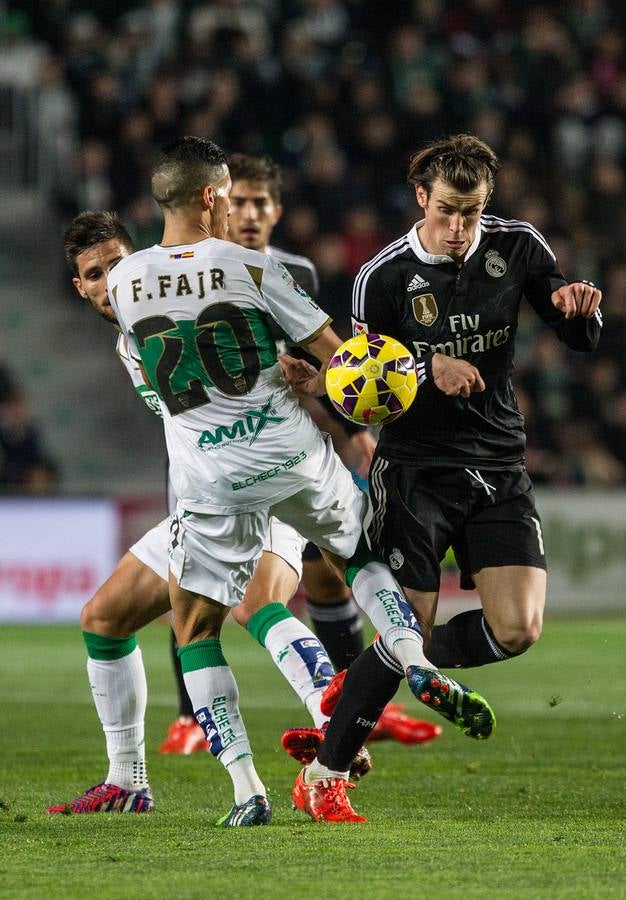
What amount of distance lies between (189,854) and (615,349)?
10523 mm

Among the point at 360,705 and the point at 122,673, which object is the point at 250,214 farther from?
the point at 360,705

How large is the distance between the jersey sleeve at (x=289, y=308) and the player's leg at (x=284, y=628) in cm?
71

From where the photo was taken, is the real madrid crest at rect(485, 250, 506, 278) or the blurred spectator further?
the blurred spectator

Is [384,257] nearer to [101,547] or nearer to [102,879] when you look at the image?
[102,879]

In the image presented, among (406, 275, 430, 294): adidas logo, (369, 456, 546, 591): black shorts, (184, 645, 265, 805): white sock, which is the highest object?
(406, 275, 430, 294): adidas logo

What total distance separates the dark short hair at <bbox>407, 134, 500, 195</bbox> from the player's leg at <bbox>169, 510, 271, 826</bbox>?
1268 mm

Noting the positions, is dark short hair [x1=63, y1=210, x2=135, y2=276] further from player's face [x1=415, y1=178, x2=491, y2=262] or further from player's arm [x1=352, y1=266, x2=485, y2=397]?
player's face [x1=415, y1=178, x2=491, y2=262]

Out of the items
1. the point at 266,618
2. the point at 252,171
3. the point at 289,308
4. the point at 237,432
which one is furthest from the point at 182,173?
the point at 252,171

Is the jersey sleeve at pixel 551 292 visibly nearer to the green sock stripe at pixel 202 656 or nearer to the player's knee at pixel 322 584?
the green sock stripe at pixel 202 656

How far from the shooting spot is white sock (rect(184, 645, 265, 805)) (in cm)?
473

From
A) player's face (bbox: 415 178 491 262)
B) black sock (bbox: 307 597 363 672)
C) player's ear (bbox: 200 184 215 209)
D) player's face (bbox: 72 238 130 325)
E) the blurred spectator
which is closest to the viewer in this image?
player's ear (bbox: 200 184 215 209)

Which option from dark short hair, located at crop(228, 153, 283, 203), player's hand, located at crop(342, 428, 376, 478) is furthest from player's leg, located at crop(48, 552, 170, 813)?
dark short hair, located at crop(228, 153, 283, 203)

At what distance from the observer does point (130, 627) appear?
5.36 m

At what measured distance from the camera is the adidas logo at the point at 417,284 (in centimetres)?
519
